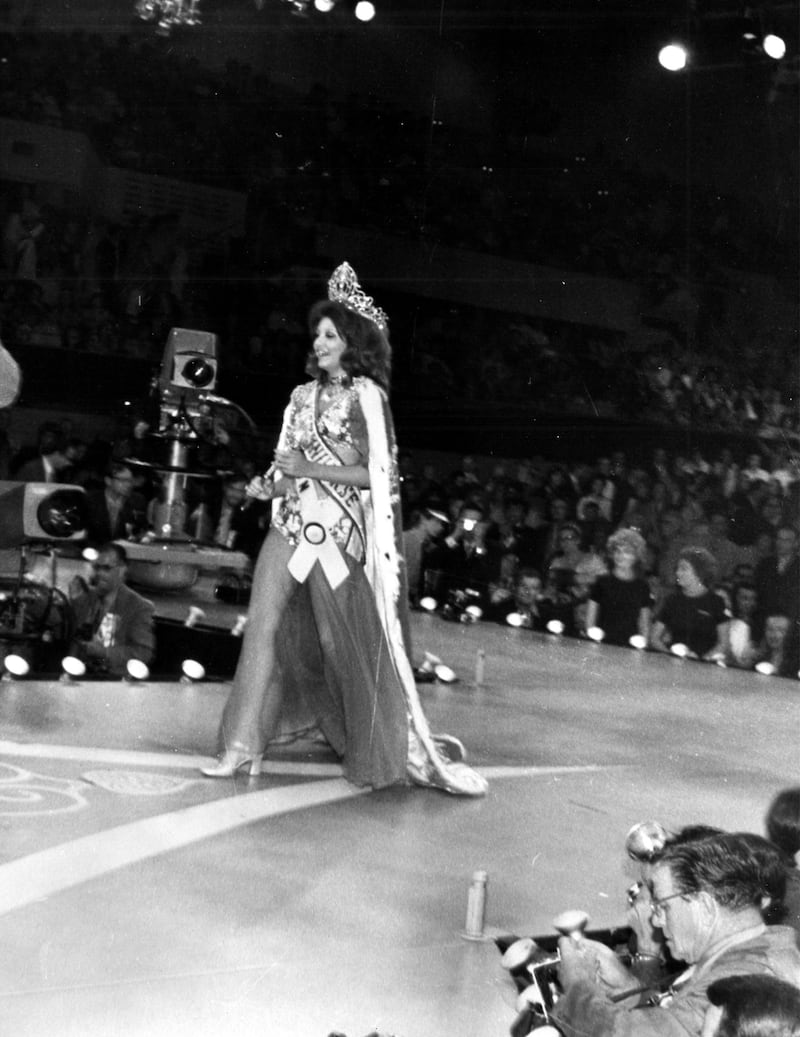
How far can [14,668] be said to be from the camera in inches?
178

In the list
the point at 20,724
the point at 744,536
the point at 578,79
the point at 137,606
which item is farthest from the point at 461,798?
the point at 578,79

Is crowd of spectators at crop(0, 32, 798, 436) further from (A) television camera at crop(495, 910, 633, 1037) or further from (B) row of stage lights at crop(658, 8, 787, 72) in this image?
(A) television camera at crop(495, 910, 633, 1037)

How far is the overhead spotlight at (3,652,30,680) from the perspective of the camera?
4.47m

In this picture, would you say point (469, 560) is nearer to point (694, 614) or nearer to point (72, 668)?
point (694, 614)

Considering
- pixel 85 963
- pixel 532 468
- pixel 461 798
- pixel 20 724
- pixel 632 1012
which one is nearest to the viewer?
pixel 632 1012

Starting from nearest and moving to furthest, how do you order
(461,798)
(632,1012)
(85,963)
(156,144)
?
(632,1012) → (85,963) → (461,798) → (156,144)

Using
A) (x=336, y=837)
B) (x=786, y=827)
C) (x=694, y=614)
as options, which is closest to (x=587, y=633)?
(x=694, y=614)

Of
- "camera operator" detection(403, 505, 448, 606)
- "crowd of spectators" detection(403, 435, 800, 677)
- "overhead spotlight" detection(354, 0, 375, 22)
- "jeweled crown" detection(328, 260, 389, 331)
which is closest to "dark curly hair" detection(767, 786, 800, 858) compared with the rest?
"jeweled crown" detection(328, 260, 389, 331)

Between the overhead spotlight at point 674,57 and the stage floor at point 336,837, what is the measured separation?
6.42ft

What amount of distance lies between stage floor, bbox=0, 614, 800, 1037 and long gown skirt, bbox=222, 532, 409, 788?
0.10 metres

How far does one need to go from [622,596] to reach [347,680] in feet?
5.07

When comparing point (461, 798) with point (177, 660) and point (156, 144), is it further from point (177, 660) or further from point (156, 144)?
point (156, 144)

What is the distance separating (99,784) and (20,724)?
59cm

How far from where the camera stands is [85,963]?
234 cm
